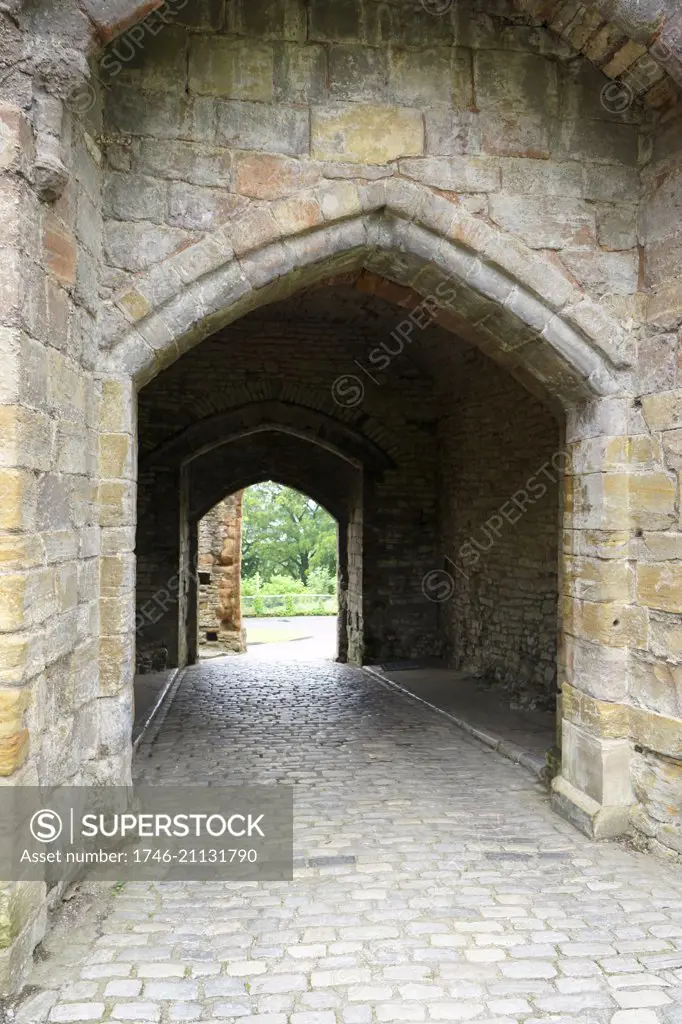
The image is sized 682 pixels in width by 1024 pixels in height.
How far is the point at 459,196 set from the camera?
3.69 meters

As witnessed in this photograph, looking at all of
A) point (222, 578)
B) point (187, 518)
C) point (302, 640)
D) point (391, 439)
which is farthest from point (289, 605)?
point (391, 439)

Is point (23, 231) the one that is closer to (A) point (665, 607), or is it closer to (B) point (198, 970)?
(B) point (198, 970)

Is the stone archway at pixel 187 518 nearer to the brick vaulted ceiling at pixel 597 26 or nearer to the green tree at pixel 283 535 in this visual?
the brick vaulted ceiling at pixel 597 26

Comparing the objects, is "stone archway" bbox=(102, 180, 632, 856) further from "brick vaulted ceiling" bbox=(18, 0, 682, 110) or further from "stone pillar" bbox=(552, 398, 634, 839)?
"brick vaulted ceiling" bbox=(18, 0, 682, 110)

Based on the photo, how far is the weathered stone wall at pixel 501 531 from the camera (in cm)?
676

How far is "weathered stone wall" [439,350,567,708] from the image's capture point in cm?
676

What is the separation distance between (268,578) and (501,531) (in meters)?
19.9

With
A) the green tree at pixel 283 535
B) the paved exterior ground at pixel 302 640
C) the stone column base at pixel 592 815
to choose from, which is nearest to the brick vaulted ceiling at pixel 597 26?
the stone column base at pixel 592 815

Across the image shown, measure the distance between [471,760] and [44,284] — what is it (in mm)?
4011

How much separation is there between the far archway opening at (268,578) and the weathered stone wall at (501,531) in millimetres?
2589

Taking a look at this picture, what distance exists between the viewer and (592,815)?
3.67 m

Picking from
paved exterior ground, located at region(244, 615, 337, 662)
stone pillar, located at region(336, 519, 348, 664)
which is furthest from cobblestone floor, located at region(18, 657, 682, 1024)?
paved exterior ground, located at region(244, 615, 337, 662)

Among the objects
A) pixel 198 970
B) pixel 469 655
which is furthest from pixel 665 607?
pixel 469 655

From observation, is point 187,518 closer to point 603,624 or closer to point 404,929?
point 603,624
